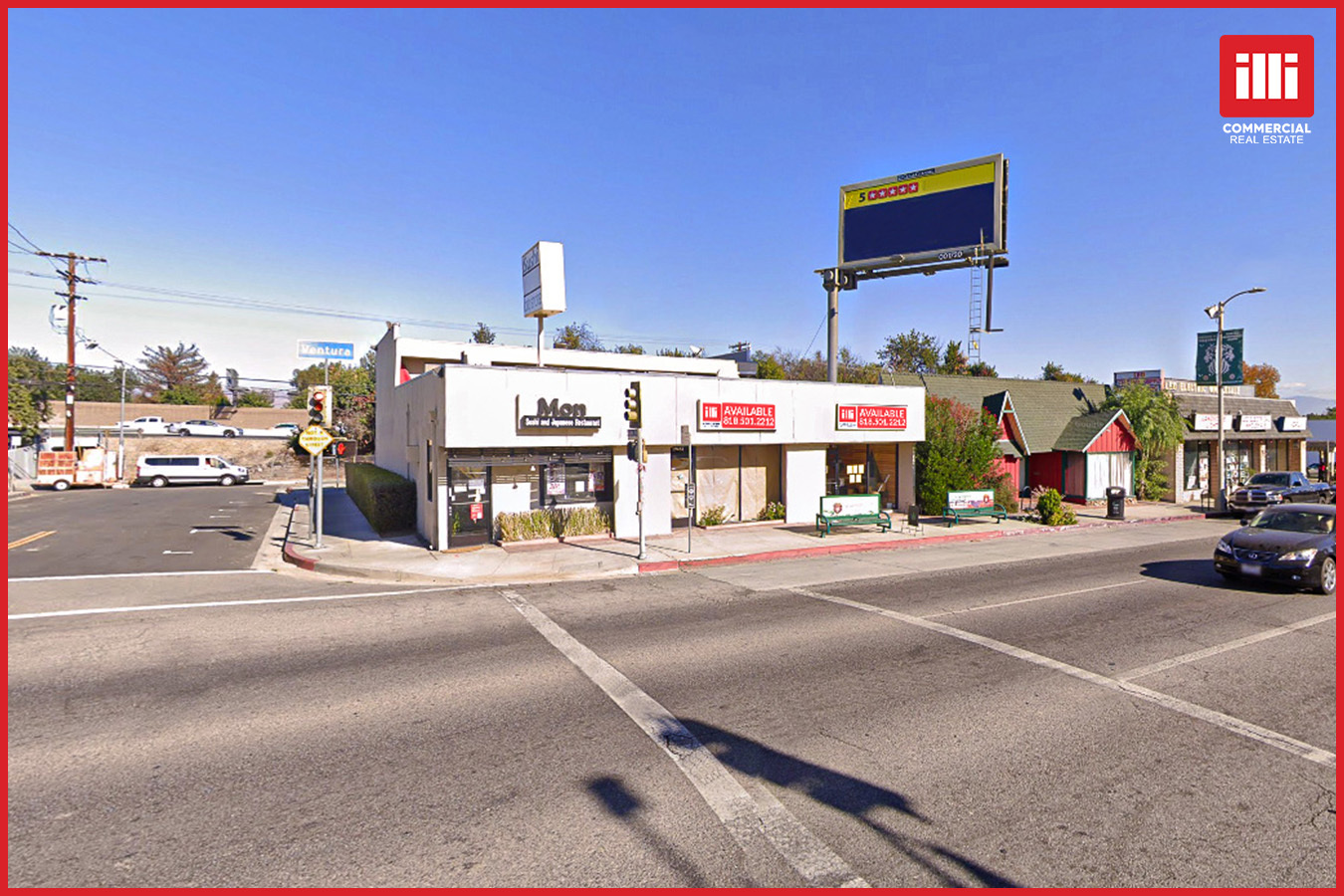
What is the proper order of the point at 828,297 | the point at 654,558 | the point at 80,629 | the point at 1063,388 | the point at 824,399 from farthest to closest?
1. the point at 1063,388
2. the point at 828,297
3. the point at 824,399
4. the point at 654,558
5. the point at 80,629

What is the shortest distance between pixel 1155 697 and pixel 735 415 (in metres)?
14.0

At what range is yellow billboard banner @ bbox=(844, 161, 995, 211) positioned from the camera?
25.0 meters

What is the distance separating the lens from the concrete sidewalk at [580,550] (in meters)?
14.8

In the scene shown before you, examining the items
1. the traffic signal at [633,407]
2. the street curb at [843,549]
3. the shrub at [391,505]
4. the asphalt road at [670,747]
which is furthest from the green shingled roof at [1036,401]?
the asphalt road at [670,747]

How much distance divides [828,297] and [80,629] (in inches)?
969

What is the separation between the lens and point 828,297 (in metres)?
27.8

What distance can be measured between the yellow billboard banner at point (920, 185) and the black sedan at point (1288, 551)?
15332 mm

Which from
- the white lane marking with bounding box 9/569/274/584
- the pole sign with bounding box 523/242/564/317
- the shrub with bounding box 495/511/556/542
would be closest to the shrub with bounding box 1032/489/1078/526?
the shrub with bounding box 495/511/556/542

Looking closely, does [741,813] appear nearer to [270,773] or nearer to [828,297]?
[270,773]

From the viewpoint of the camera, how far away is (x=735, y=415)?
20.7m

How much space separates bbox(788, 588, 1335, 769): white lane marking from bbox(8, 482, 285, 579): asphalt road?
14.7 meters

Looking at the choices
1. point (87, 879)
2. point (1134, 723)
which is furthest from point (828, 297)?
point (87, 879)

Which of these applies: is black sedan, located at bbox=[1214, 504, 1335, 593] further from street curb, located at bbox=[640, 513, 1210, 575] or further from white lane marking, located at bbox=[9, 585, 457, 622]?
white lane marking, located at bbox=[9, 585, 457, 622]

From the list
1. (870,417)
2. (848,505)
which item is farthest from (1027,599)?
(870,417)
